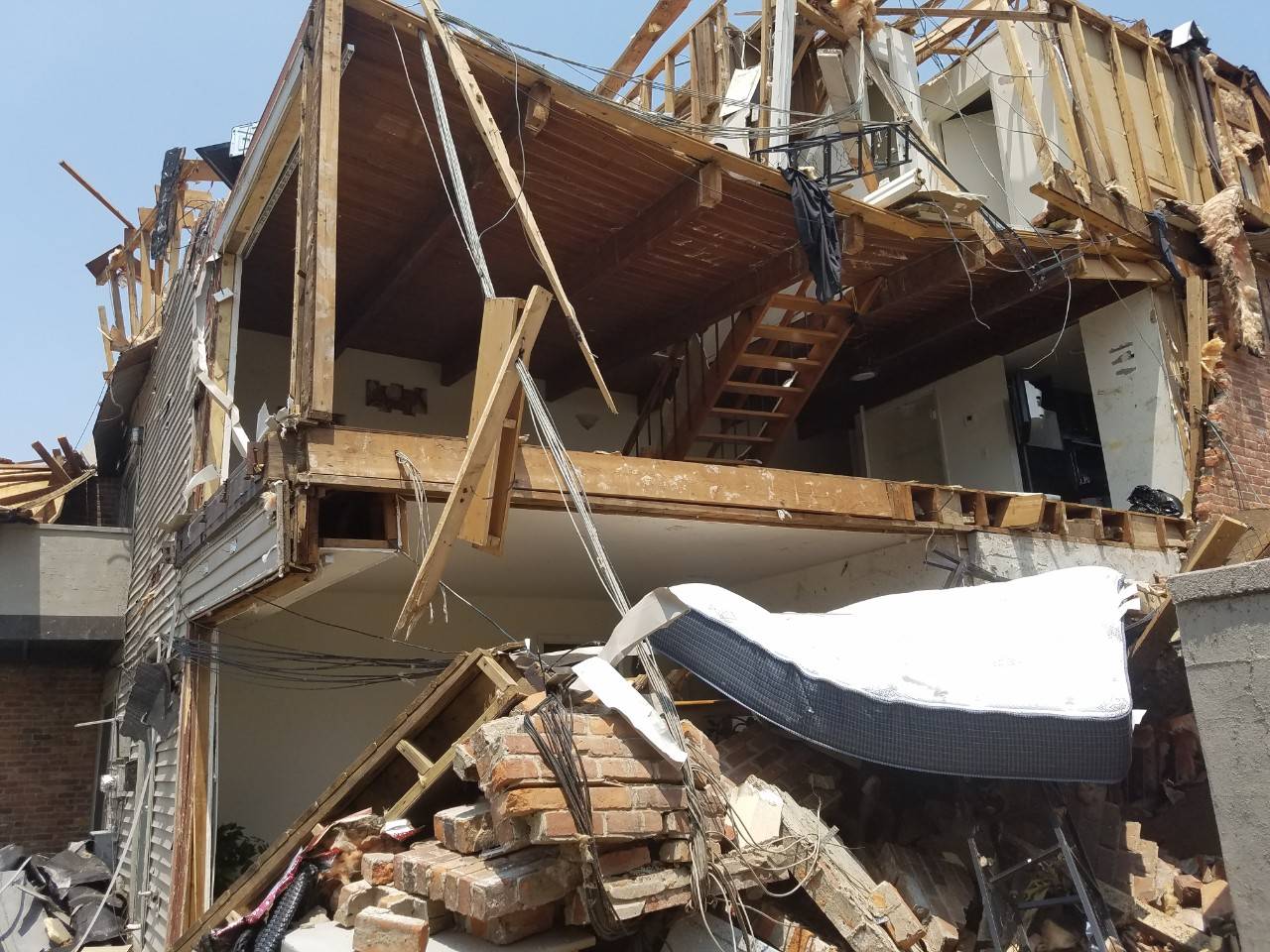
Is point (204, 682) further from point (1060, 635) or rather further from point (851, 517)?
point (1060, 635)

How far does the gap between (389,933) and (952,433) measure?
1027cm

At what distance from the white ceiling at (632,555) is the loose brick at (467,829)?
2.29 meters

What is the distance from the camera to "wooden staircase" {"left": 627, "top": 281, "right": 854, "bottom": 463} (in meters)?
9.96

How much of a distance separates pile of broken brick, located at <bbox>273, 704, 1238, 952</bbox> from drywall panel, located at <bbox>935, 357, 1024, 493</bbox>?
5994 mm

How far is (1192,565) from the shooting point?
716 centimetres

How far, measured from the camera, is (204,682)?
24.9 ft

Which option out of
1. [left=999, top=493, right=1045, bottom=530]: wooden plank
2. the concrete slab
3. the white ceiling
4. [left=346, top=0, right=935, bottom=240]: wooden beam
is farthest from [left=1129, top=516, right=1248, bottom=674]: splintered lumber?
[left=346, top=0, right=935, bottom=240]: wooden beam

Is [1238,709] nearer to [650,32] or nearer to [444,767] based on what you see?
[444,767]

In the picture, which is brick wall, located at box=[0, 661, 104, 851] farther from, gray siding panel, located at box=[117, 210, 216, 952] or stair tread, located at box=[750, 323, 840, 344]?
stair tread, located at box=[750, 323, 840, 344]

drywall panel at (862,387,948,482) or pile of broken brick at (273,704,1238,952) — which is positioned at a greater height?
drywall panel at (862,387,948,482)

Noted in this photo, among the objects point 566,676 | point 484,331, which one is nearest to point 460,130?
point 484,331

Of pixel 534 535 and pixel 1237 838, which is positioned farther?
pixel 534 535

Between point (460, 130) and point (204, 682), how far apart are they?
16.4 ft

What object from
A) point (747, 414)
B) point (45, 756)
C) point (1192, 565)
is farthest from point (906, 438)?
point (45, 756)
